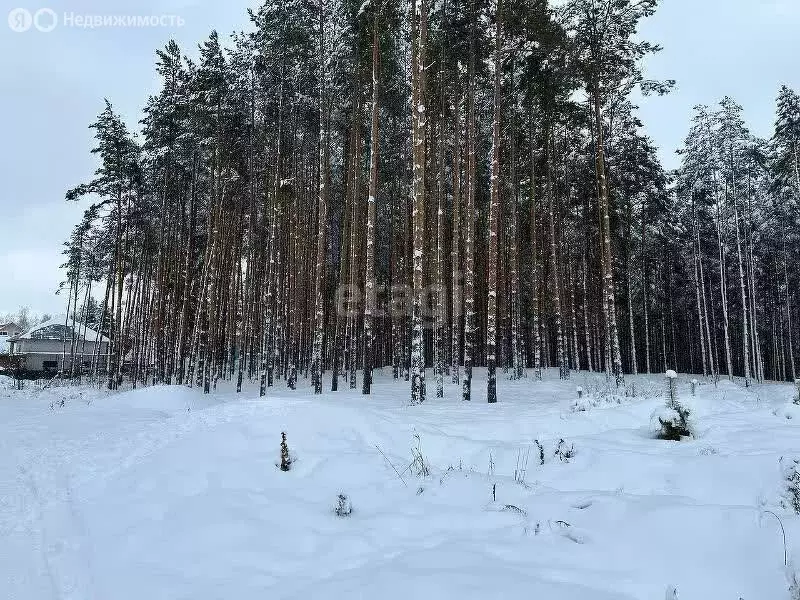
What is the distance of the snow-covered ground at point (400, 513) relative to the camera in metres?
2.83

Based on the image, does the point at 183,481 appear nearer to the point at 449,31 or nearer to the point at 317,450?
the point at 317,450

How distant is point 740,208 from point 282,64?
25815mm

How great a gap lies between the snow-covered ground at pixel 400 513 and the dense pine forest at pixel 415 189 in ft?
19.1

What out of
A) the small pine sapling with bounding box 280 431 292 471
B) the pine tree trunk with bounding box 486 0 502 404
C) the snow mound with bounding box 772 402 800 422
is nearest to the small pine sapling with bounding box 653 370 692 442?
the snow mound with bounding box 772 402 800 422

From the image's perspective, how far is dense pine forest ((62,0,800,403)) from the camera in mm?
14953

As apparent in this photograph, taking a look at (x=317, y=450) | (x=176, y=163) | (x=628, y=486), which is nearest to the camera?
(x=628, y=486)

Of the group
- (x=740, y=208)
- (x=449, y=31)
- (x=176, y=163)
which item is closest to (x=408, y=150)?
(x=449, y=31)

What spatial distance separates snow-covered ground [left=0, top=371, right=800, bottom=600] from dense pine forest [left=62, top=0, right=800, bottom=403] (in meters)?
5.83

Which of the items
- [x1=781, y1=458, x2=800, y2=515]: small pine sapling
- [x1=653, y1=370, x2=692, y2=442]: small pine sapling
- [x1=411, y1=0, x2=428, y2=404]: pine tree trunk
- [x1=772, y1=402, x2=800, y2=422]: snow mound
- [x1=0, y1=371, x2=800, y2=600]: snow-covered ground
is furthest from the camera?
[x1=411, y1=0, x2=428, y2=404]: pine tree trunk

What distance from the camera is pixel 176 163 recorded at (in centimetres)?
2258

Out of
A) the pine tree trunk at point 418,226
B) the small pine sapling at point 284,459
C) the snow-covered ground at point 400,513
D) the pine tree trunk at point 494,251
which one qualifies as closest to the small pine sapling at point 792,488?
the snow-covered ground at point 400,513

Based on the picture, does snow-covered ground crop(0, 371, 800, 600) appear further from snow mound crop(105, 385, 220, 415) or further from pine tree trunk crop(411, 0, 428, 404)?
snow mound crop(105, 385, 220, 415)

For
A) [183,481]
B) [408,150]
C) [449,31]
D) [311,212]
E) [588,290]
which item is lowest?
[183,481]

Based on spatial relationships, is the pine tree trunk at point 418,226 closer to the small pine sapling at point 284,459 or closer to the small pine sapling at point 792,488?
the small pine sapling at point 284,459
